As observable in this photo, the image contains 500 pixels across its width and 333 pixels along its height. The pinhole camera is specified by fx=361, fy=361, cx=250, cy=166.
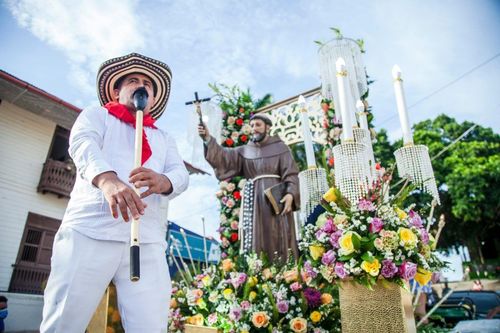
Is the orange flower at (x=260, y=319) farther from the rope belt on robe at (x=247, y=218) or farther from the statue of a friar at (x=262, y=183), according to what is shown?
the rope belt on robe at (x=247, y=218)

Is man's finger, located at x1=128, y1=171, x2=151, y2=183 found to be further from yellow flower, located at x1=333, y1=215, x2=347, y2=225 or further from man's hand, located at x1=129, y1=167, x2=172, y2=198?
yellow flower, located at x1=333, y1=215, x2=347, y2=225

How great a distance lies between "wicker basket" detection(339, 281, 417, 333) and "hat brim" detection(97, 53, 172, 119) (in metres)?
1.71

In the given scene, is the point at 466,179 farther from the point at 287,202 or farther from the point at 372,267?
the point at 372,267

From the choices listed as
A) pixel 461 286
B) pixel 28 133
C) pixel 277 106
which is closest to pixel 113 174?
pixel 277 106

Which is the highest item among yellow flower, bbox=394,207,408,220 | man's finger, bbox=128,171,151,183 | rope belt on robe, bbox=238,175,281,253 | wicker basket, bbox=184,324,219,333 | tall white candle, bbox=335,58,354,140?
tall white candle, bbox=335,58,354,140

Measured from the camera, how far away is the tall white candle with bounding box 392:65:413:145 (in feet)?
9.70

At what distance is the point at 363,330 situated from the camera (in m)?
2.24

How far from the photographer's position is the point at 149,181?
58.9 inches

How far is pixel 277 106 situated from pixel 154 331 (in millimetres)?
5109

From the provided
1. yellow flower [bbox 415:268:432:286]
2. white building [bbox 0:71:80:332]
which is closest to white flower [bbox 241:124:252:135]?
yellow flower [bbox 415:268:432:286]

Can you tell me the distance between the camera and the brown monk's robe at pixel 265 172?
4102mm

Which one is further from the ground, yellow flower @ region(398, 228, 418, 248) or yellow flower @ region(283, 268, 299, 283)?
yellow flower @ region(398, 228, 418, 248)

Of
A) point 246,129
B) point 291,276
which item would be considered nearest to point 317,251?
point 291,276

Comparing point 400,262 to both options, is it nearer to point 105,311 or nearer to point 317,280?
point 317,280
